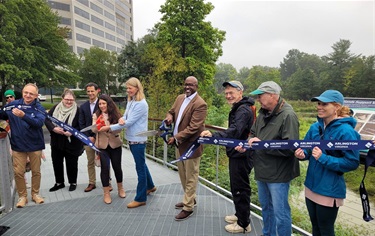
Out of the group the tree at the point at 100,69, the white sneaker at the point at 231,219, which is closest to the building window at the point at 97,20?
the tree at the point at 100,69

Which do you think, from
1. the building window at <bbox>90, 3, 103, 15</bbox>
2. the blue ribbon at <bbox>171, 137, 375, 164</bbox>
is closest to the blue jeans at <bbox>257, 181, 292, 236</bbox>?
the blue ribbon at <bbox>171, 137, 375, 164</bbox>

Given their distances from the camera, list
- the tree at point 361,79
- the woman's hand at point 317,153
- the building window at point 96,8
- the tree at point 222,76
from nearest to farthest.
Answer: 1. the woman's hand at point 317,153
2. the tree at point 222,76
3. the tree at point 361,79
4. the building window at point 96,8

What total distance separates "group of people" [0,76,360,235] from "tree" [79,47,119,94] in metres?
32.3

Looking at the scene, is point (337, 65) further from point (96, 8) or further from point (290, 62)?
point (290, 62)

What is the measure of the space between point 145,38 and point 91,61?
427 inches

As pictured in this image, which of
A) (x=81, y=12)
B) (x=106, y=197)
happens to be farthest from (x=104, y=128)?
(x=81, y=12)

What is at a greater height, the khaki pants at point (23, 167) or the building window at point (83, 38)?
the building window at point (83, 38)

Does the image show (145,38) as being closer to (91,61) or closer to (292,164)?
(91,61)

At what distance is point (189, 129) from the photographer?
3199mm

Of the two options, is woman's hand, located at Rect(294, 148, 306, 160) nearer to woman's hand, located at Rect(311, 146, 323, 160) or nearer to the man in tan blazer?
woman's hand, located at Rect(311, 146, 323, 160)

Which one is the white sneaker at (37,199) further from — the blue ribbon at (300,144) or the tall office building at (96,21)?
the tall office building at (96,21)

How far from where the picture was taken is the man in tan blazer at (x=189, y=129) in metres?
3.22

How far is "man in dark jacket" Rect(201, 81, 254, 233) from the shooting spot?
2799mm

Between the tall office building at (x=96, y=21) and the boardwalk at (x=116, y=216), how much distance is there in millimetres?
46171
